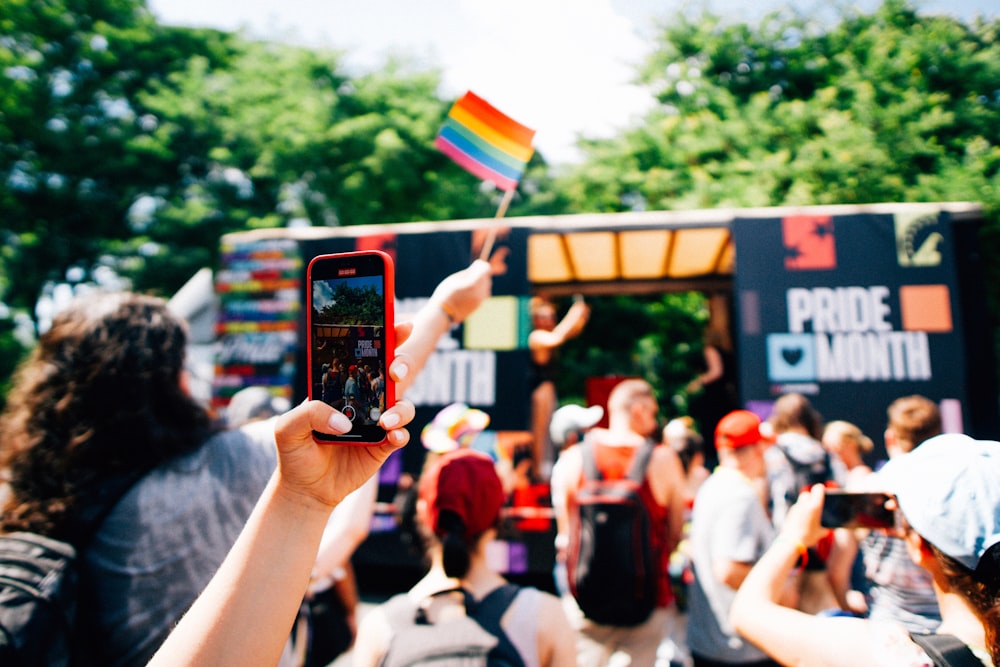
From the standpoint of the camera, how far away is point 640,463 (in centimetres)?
323

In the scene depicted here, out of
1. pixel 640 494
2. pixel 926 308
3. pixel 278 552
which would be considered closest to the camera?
pixel 278 552

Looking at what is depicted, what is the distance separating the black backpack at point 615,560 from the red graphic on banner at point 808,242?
3.20 meters

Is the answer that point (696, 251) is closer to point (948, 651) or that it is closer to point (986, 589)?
point (986, 589)

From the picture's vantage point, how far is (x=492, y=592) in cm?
182

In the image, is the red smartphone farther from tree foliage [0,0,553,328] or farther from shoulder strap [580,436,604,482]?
tree foliage [0,0,553,328]

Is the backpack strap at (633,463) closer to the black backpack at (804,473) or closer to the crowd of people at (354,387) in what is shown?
the black backpack at (804,473)

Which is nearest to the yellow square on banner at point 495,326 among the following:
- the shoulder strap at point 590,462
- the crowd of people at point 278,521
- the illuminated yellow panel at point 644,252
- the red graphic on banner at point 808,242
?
the illuminated yellow panel at point 644,252

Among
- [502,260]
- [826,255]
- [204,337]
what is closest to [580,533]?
[502,260]

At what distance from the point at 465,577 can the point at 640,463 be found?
63.5 inches

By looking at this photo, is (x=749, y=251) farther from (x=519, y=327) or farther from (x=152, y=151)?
(x=152, y=151)

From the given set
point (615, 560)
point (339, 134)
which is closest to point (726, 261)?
point (615, 560)

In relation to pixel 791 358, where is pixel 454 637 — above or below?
below

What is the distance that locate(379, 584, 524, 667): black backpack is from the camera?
1.59 m

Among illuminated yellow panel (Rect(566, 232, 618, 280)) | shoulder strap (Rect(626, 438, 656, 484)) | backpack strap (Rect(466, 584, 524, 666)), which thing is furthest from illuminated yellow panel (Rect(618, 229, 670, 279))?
backpack strap (Rect(466, 584, 524, 666))
